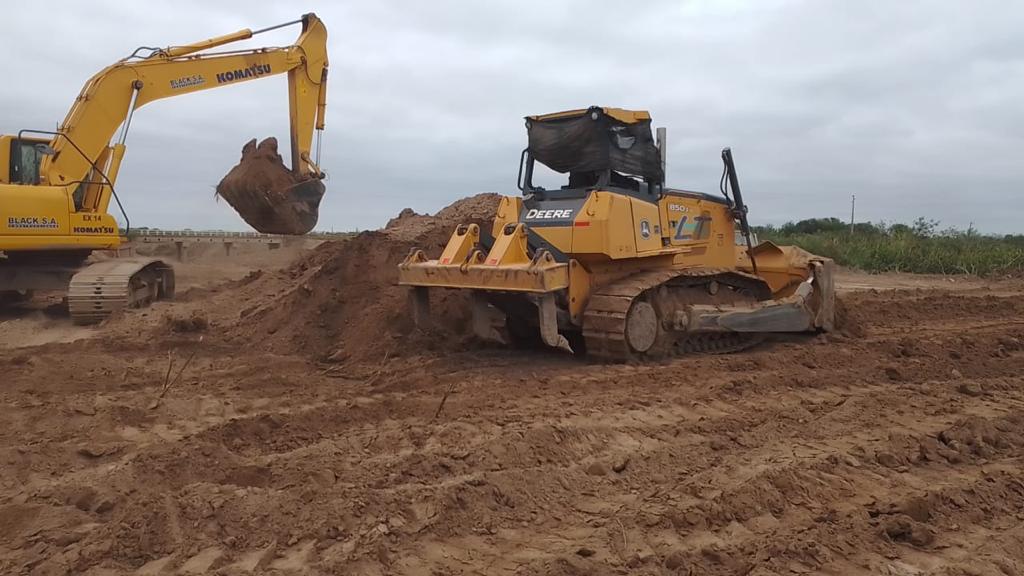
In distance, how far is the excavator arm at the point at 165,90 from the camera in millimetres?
11016

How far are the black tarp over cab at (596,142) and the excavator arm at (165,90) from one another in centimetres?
460

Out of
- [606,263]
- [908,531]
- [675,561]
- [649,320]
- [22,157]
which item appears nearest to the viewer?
[675,561]

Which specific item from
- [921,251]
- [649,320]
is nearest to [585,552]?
[649,320]

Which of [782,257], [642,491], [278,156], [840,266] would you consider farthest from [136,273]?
[840,266]

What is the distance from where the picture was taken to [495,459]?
4344mm

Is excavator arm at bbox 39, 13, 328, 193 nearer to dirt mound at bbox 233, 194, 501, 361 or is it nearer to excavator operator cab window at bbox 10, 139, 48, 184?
excavator operator cab window at bbox 10, 139, 48, 184

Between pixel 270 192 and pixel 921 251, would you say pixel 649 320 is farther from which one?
pixel 921 251

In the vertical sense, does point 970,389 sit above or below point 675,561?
above

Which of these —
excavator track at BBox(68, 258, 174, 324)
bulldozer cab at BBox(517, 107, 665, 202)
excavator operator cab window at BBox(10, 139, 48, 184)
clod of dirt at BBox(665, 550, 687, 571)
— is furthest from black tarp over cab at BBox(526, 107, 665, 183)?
excavator operator cab window at BBox(10, 139, 48, 184)

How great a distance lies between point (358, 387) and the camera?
6.44 m

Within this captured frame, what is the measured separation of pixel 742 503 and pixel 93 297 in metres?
9.72

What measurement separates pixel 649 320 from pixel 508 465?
3.59m

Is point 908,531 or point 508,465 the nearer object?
point 908,531

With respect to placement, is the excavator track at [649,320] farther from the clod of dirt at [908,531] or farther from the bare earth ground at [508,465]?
the clod of dirt at [908,531]
